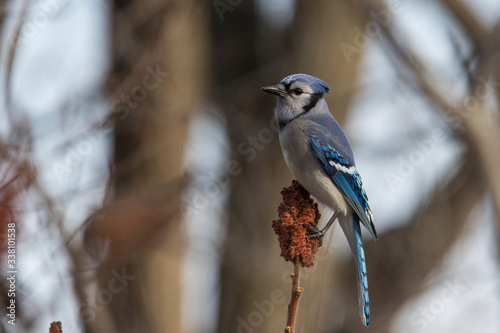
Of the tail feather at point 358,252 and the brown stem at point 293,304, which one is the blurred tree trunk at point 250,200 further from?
the brown stem at point 293,304

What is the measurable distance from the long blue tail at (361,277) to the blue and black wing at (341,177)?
0.08m

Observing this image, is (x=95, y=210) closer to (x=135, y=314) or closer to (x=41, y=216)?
(x=41, y=216)

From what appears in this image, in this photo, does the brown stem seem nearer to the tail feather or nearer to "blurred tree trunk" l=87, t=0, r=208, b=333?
the tail feather

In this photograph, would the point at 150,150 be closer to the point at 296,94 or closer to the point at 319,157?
the point at 296,94

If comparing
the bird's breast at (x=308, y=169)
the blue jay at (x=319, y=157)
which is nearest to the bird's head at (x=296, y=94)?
the blue jay at (x=319, y=157)

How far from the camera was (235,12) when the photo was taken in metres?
6.78

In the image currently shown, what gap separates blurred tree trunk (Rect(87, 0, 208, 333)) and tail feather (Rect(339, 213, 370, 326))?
4.35 ft

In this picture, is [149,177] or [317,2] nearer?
[149,177]

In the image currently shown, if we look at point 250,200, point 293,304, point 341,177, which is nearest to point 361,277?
point 341,177

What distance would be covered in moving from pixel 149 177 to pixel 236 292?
1.36m

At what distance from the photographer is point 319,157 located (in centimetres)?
346

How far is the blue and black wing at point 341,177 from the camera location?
3447mm

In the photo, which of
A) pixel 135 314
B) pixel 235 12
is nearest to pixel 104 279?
pixel 135 314

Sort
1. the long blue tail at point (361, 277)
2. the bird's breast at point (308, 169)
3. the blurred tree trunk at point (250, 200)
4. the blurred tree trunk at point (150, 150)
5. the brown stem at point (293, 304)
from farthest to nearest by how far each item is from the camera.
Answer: the blurred tree trunk at point (250, 200) < the blurred tree trunk at point (150, 150) < the bird's breast at point (308, 169) < the long blue tail at point (361, 277) < the brown stem at point (293, 304)
